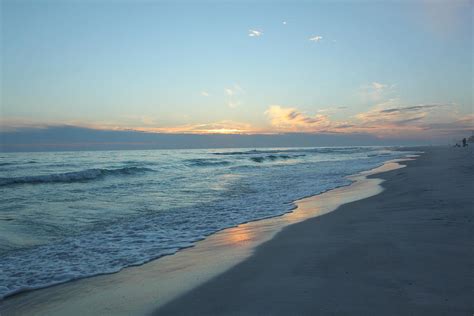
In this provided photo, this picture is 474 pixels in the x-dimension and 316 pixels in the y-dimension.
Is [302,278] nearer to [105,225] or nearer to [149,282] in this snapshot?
[149,282]

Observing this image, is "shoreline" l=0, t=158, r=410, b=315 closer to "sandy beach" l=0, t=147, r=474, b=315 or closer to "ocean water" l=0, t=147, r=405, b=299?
"sandy beach" l=0, t=147, r=474, b=315

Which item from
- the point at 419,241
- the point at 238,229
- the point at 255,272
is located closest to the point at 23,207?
the point at 238,229

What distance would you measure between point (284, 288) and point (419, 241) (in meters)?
2.81

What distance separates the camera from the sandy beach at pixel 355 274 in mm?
3513

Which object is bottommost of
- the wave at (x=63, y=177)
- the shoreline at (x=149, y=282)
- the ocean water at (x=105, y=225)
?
the wave at (x=63, y=177)

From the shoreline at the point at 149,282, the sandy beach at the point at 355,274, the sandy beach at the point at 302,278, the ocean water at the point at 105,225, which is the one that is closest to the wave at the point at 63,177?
the ocean water at the point at 105,225

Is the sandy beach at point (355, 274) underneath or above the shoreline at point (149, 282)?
above

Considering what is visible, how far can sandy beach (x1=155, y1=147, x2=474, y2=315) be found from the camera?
3.51 m

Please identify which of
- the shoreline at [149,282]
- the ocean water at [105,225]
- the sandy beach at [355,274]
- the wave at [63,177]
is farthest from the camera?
the wave at [63,177]

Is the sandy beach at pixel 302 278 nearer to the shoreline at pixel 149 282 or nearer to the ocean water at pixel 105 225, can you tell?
the shoreline at pixel 149 282

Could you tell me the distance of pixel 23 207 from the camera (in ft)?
40.2

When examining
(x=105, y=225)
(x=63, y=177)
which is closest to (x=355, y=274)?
(x=105, y=225)

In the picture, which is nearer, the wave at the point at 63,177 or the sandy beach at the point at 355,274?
the sandy beach at the point at 355,274

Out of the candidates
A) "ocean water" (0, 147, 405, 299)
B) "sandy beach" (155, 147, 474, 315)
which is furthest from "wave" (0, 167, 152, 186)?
"sandy beach" (155, 147, 474, 315)
